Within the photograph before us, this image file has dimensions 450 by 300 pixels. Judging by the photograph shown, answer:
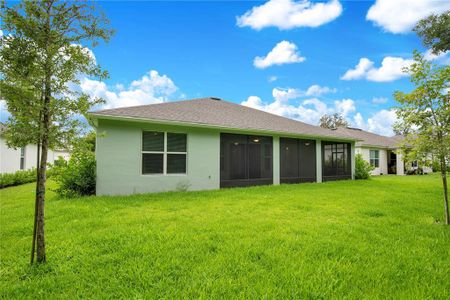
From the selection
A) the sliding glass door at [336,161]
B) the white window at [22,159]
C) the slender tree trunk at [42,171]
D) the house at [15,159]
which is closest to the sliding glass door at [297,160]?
the sliding glass door at [336,161]

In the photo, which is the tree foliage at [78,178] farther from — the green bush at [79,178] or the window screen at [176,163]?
the window screen at [176,163]

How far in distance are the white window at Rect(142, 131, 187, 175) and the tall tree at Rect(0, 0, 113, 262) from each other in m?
5.84

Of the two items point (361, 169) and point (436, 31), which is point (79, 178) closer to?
point (436, 31)

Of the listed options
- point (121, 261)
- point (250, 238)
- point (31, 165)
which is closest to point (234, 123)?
point (250, 238)

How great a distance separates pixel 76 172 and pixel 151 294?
24.6 ft

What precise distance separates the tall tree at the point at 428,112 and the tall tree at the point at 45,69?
640 cm

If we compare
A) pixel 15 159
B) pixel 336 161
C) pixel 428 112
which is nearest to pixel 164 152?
pixel 428 112

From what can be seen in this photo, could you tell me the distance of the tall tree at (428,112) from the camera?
494 centimetres

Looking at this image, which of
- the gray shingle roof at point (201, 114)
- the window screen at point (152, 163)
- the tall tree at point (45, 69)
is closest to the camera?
the tall tree at point (45, 69)

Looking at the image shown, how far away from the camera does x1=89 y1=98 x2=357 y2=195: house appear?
27.5ft

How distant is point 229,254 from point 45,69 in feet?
11.6

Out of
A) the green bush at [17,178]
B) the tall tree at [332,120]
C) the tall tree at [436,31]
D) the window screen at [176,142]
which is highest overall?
the tall tree at [332,120]

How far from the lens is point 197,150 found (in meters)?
9.94

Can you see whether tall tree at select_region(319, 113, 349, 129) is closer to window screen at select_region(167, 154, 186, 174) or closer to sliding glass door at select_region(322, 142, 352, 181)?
sliding glass door at select_region(322, 142, 352, 181)
